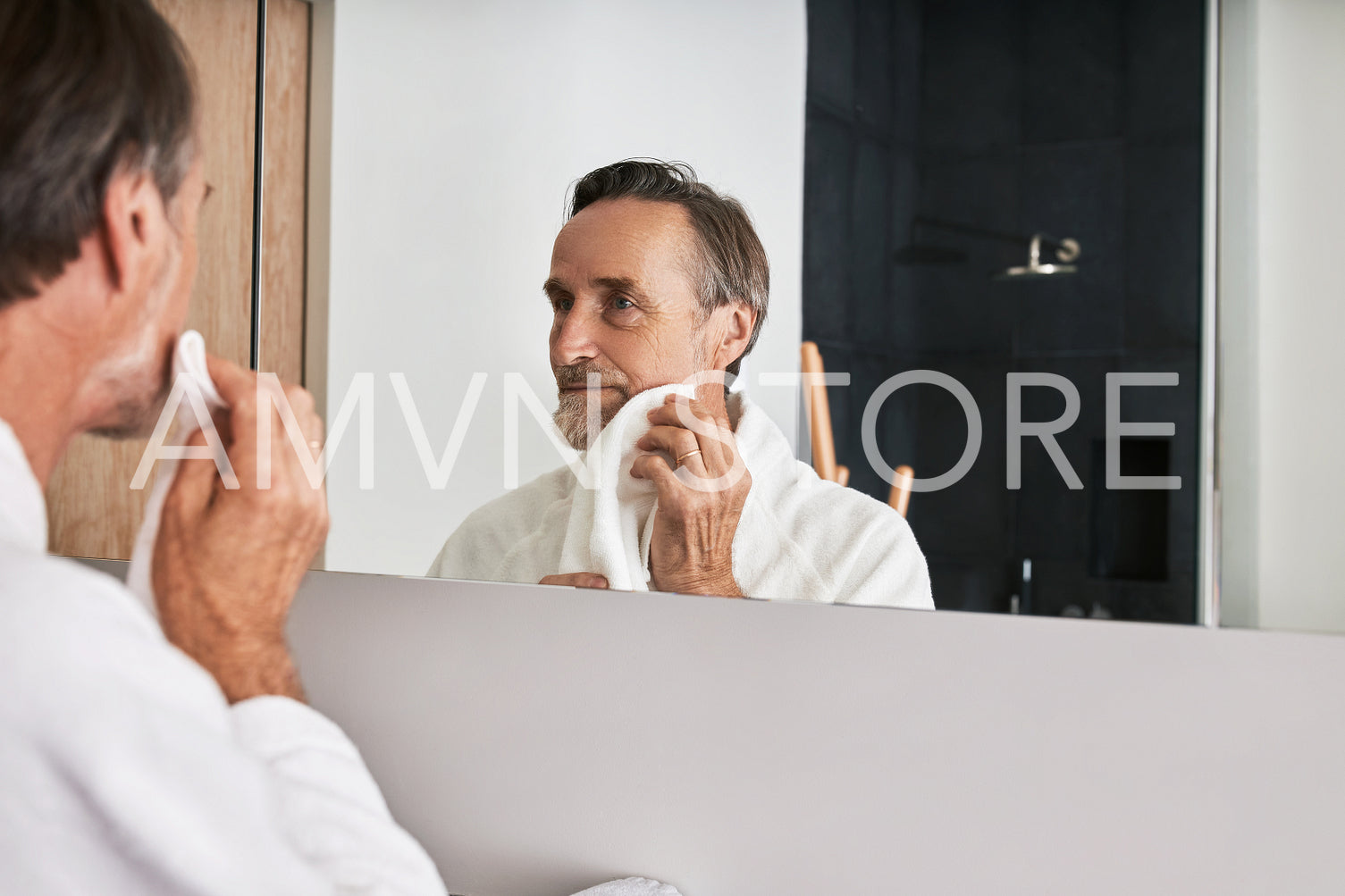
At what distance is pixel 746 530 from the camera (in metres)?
0.72

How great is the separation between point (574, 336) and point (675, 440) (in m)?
0.12

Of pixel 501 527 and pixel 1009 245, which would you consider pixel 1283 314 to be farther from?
pixel 501 527

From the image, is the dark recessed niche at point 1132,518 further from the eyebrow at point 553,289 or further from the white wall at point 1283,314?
the eyebrow at point 553,289

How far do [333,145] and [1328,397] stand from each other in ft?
2.56

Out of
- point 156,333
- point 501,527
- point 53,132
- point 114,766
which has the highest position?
point 53,132

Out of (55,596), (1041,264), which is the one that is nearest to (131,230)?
(55,596)

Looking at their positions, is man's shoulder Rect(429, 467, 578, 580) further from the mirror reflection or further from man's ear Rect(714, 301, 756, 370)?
man's ear Rect(714, 301, 756, 370)

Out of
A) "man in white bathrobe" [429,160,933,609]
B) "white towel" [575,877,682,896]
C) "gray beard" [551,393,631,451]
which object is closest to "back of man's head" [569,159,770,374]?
"man in white bathrobe" [429,160,933,609]

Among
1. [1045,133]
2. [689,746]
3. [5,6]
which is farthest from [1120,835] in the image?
[5,6]

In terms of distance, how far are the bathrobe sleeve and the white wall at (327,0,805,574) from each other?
264 millimetres

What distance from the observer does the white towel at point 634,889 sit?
0.75m

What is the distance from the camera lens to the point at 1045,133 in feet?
2.07

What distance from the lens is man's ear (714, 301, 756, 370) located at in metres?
0.72

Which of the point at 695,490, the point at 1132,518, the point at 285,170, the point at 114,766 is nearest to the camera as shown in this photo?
the point at 114,766
